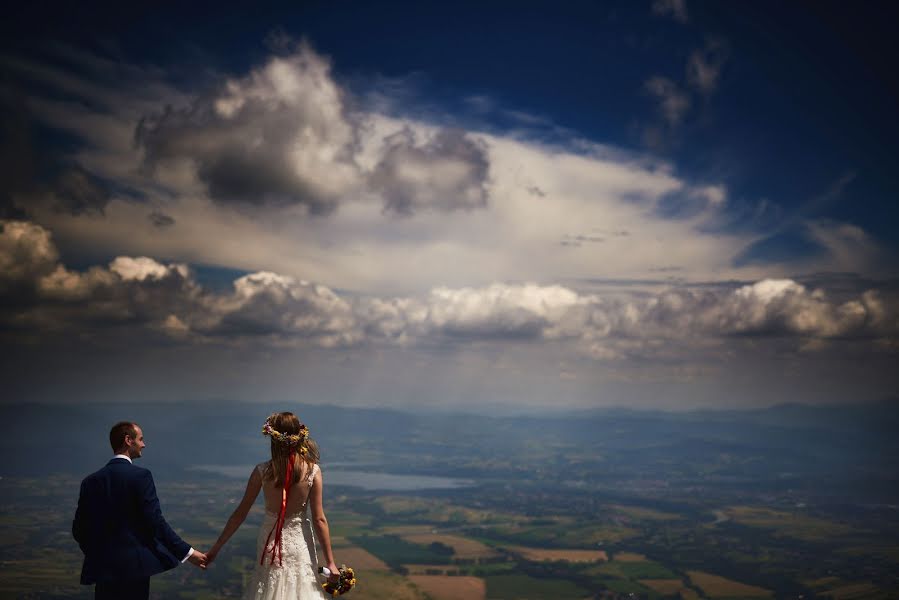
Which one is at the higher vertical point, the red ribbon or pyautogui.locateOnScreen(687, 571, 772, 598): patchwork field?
the red ribbon

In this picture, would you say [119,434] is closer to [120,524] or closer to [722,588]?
[120,524]

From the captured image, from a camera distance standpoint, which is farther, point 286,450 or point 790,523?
point 790,523

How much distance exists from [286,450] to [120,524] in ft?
5.42

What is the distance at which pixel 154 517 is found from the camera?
6.38m

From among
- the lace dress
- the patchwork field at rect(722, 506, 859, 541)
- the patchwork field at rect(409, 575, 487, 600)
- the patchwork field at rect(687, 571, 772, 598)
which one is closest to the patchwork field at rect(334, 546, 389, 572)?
the patchwork field at rect(409, 575, 487, 600)

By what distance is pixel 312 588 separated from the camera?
7.25 meters

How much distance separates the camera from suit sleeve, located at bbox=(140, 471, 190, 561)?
632cm

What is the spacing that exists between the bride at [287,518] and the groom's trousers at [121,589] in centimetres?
74

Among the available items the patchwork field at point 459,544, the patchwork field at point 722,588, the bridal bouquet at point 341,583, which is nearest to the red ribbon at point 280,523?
the bridal bouquet at point 341,583

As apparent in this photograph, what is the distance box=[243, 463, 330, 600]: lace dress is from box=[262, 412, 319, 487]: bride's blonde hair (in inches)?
18.4

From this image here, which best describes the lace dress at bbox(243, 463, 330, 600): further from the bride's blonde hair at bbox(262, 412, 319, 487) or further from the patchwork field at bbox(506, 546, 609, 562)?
the patchwork field at bbox(506, 546, 609, 562)

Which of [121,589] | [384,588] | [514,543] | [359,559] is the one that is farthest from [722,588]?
[121,589]

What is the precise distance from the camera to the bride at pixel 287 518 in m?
6.72

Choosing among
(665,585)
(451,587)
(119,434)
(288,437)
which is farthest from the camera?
(665,585)
